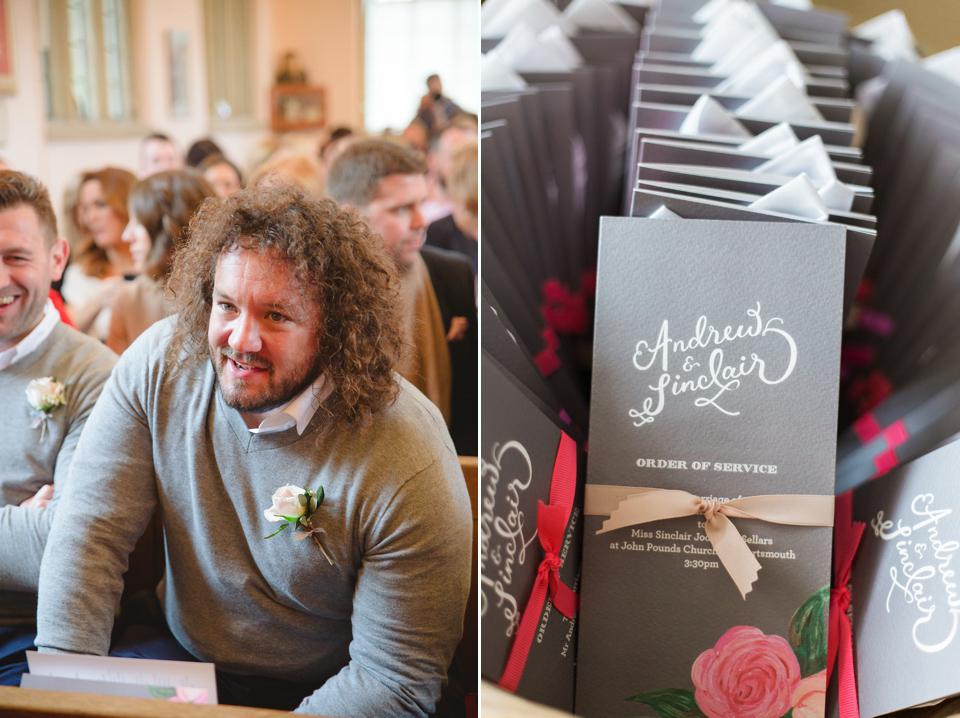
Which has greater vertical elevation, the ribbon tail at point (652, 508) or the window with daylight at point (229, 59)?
the window with daylight at point (229, 59)

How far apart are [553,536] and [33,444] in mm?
580

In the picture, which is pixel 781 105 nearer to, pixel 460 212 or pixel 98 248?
pixel 460 212

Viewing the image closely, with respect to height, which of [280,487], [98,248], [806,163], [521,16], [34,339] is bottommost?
[280,487]

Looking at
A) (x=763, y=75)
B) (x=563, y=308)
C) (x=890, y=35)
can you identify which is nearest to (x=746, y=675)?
(x=563, y=308)

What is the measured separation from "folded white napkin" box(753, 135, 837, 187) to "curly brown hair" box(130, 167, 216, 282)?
63 cm

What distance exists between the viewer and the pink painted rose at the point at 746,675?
0.69m

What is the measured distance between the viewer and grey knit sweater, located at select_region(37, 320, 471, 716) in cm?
69

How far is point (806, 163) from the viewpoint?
0.80 m

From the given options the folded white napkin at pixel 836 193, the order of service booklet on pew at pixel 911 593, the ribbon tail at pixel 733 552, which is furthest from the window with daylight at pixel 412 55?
the order of service booklet on pew at pixel 911 593

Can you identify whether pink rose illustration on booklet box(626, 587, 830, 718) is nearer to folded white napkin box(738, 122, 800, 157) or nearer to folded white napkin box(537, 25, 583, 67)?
folded white napkin box(738, 122, 800, 157)

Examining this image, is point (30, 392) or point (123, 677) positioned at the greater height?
point (30, 392)

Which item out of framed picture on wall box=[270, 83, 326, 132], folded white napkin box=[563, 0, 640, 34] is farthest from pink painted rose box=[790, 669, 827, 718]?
folded white napkin box=[563, 0, 640, 34]

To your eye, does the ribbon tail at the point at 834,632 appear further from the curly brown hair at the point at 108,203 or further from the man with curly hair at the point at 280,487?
the curly brown hair at the point at 108,203

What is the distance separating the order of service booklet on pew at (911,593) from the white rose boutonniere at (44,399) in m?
0.88
